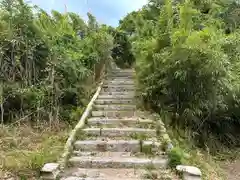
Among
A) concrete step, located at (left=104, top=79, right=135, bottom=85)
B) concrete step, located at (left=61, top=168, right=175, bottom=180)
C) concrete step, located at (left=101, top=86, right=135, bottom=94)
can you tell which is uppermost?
concrete step, located at (left=104, top=79, right=135, bottom=85)

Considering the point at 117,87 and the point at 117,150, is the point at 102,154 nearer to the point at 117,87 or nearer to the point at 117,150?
the point at 117,150

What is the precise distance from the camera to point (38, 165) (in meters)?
4.09

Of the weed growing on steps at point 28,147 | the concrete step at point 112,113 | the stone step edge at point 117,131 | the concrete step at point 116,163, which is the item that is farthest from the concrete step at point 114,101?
the concrete step at point 116,163

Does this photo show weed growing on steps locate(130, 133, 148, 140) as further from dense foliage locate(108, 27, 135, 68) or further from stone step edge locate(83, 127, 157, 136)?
dense foliage locate(108, 27, 135, 68)

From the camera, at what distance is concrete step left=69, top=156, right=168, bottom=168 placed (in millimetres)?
4430

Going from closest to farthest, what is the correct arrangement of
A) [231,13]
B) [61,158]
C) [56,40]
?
[61,158]
[56,40]
[231,13]

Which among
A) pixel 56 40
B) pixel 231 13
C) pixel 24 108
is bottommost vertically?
pixel 24 108

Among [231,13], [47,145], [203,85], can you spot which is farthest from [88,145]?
[231,13]

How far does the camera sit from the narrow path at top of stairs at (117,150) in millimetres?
4230

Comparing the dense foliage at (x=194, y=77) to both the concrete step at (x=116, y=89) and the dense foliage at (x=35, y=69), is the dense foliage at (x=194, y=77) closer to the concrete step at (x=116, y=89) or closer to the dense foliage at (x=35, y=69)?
the concrete step at (x=116, y=89)

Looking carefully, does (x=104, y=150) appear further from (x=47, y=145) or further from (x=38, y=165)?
(x=38, y=165)

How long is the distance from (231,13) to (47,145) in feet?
32.3

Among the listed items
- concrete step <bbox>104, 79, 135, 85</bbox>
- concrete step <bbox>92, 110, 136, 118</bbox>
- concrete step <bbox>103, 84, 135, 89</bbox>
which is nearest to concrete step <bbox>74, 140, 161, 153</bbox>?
concrete step <bbox>92, 110, 136, 118</bbox>

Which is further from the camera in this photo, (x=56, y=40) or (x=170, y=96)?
(x=56, y=40)
